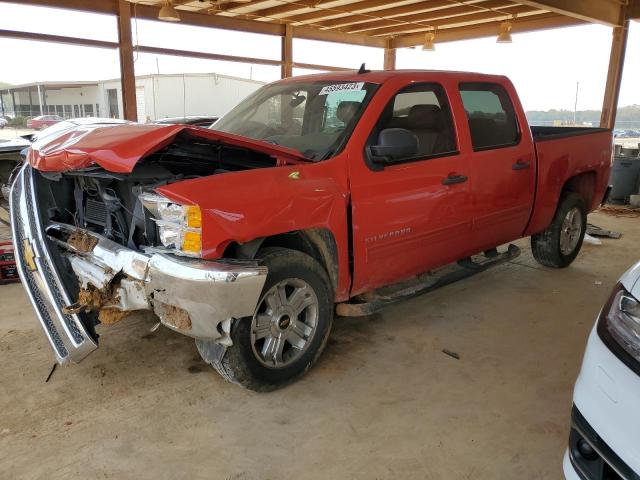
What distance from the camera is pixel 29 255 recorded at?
3146 millimetres

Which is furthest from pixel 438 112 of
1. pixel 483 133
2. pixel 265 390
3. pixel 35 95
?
pixel 35 95

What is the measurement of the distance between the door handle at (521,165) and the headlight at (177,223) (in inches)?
116

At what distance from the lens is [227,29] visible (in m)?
11.3

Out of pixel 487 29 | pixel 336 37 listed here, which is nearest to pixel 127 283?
pixel 336 37

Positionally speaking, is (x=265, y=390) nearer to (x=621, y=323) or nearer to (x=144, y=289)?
(x=144, y=289)

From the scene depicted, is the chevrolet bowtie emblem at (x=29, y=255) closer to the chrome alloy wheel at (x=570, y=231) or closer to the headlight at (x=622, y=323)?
the headlight at (x=622, y=323)

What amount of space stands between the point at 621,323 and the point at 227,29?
36.7 ft

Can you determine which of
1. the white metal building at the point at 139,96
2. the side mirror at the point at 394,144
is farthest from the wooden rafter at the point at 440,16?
the side mirror at the point at 394,144

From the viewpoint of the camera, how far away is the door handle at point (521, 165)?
434cm

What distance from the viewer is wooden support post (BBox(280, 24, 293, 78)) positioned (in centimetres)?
1230

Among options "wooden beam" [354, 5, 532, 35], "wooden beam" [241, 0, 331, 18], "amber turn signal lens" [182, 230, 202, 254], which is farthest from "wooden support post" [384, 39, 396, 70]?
"amber turn signal lens" [182, 230, 202, 254]

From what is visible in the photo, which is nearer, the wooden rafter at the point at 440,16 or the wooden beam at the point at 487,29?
the wooden rafter at the point at 440,16

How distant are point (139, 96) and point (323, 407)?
8988 millimetres

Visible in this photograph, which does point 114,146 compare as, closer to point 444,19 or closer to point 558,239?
point 558,239
